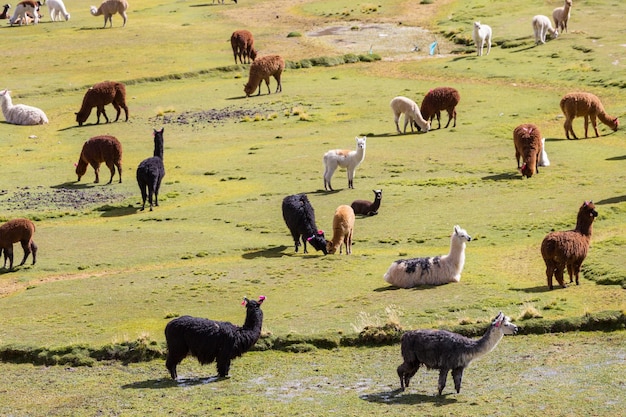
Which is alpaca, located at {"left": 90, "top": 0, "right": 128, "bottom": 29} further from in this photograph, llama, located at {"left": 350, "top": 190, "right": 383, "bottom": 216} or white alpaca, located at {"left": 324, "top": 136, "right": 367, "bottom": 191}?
llama, located at {"left": 350, "top": 190, "right": 383, "bottom": 216}

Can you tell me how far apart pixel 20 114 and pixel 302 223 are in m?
23.5

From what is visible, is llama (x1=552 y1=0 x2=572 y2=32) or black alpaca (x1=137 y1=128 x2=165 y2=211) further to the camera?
llama (x1=552 y1=0 x2=572 y2=32)

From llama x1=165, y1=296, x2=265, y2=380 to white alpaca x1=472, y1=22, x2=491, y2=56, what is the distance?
40.6 metres

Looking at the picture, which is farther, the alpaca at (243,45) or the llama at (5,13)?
the llama at (5,13)

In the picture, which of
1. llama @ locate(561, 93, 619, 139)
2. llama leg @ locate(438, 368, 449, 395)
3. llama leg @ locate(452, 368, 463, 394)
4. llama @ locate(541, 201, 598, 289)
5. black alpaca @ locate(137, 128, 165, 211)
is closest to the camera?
llama leg @ locate(438, 368, 449, 395)

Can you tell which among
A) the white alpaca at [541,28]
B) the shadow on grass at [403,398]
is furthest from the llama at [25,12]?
the shadow on grass at [403,398]

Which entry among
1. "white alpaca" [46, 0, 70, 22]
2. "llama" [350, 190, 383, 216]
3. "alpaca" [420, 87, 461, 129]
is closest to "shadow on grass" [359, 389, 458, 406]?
"llama" [350, 190, 383, 216]

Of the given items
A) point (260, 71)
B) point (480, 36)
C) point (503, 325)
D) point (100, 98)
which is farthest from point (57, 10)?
point (503, 325)

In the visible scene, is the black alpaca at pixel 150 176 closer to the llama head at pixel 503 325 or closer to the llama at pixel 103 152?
the llama at pixel 103 152

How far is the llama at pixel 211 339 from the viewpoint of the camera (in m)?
17.5

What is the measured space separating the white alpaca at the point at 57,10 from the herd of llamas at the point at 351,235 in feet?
81.3

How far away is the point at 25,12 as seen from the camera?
72375 millimetres

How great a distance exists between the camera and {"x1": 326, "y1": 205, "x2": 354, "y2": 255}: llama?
2609cm

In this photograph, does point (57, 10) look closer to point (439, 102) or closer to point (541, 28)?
point (541, 28)
